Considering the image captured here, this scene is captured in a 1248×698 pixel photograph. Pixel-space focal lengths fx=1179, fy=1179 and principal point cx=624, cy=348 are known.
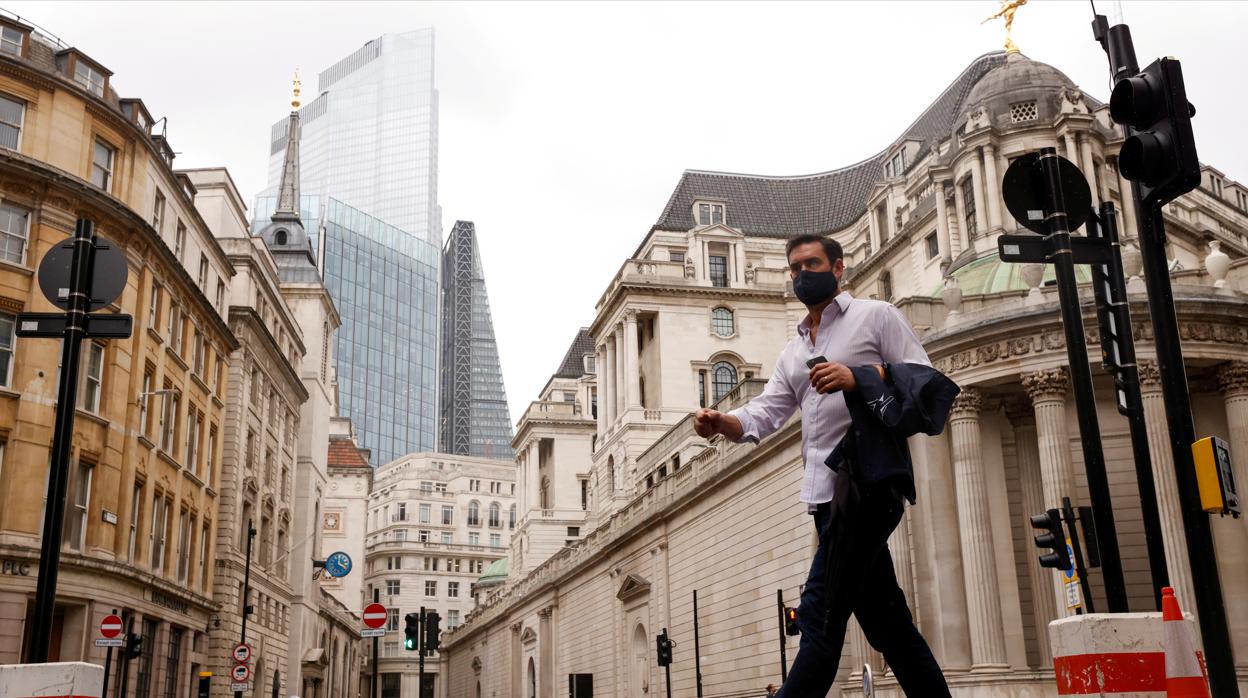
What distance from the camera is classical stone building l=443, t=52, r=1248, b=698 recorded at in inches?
1037

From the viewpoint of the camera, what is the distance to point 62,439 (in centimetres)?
1087

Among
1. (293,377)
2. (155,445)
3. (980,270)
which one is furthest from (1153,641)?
(293,377)

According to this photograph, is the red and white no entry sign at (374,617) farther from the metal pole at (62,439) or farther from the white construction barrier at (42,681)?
the white construction barrier at (42,681)

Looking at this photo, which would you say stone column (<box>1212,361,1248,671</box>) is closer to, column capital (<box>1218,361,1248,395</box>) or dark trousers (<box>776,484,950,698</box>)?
column capital (<box>1218,361,1248,395</box>)

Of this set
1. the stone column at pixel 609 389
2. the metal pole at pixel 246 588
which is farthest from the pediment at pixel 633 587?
the stone column at pixel 609 389

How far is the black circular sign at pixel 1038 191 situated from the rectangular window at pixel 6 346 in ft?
91.0

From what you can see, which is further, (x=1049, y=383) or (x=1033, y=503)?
(x=1033, y=503)

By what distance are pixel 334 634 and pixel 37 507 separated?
49.9m

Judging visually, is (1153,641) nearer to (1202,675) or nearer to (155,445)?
(1202,675)

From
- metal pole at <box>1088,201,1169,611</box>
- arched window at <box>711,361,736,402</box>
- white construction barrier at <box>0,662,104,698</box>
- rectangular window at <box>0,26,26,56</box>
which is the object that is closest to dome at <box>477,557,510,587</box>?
arched window at <box>711,361,736,402</box>

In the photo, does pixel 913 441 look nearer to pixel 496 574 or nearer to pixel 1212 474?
pixel 1212 474

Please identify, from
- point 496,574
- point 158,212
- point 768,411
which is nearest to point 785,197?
point 158,212

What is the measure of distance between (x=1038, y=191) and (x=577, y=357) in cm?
8008

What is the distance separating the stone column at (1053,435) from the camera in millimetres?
25766
